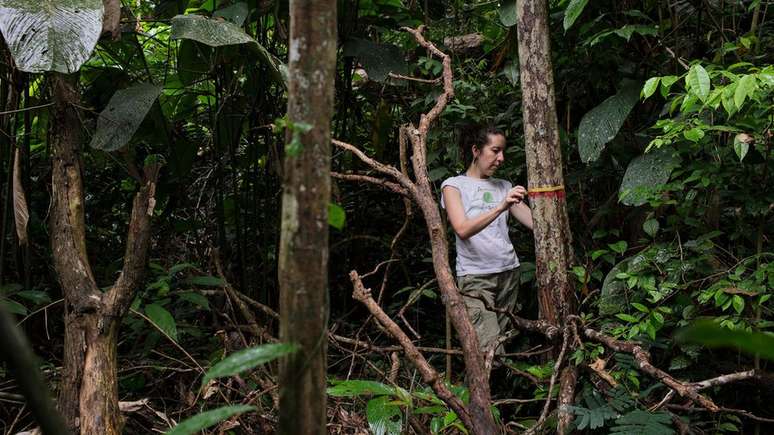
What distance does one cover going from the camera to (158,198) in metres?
4.73

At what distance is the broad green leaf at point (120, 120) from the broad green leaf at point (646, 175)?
2216 millimetres

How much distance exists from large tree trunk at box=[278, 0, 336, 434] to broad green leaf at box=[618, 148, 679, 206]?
240cm

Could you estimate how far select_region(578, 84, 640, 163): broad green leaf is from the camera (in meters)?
3.69

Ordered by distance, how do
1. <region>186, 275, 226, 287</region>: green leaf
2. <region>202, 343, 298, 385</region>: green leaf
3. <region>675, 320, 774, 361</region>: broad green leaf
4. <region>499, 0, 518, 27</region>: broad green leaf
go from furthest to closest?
<region>499, 0, 518, 27</region>: broad green leaf < <region>186, 275, 226, 287</region>: green leaf < <region>202, 343, 298, 385</region>: green leaf < <region>675, 320, 774, 361</region>: broad green leaf

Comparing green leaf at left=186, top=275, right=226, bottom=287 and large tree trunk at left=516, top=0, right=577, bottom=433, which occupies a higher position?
large tree trunk at left=516, top=0, right=577, bottom=433

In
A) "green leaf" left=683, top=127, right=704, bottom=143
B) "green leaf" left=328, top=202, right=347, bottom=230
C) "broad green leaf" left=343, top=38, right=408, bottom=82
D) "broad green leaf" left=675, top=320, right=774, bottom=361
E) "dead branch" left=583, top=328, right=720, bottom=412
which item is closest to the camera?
"broad green leaf" left=675, top=320, right=774, bottom=361

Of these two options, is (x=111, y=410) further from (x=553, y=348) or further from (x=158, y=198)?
(x=158, y=198)

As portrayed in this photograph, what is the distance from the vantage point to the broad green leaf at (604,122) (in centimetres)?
369

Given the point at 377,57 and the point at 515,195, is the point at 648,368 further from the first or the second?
the point at 377,57

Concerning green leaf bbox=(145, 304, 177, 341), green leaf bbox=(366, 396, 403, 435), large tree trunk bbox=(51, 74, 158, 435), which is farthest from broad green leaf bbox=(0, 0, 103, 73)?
green leaf bbox=(366, 396, 403, 435)

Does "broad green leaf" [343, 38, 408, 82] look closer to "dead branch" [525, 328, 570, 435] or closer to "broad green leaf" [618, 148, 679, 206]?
"broad green leaf" [618, 148, 679, 206]

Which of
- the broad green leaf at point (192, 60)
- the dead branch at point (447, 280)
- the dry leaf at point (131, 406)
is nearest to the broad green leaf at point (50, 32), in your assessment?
the broad green leaf at point (192, 60)

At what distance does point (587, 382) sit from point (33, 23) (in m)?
2.60

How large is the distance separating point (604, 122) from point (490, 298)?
1.08m
